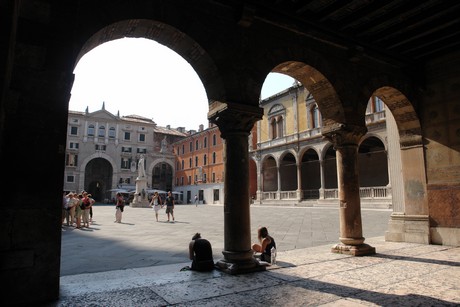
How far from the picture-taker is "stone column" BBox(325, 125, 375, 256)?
6.29 m

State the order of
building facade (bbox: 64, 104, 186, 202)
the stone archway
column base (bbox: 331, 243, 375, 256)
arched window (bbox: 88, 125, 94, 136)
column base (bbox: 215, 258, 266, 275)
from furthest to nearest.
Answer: arched window (bbox: 88, 125, 94, 136), building facade (bbox: 64, 104, 186, 202), the stone archway, column base (bbox: 331, 243, 375, 256), column base (bbox: 215, 258, 266, 275)

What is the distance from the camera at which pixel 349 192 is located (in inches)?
256

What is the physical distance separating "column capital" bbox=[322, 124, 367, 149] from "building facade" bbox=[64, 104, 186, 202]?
39744mm

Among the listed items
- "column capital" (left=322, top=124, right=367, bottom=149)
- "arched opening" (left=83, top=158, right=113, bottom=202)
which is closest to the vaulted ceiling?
"column capital" (left=322, top=124, right=367, bottom=149)

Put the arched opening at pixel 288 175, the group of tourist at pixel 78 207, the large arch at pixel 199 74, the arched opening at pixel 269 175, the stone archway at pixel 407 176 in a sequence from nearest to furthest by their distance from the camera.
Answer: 1. the large arch at pixel 199 74
2. the stone archway at pixel 407 176
3. the group of tourist at pixel 78 207
4. the arched opening at pixel 288 175
5. the arched opening at pixel 269 175

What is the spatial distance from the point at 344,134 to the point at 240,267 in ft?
11.4

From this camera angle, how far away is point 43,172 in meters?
3.62

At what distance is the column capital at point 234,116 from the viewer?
508cm

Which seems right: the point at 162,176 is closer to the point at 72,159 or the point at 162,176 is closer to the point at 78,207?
the point at 72,159

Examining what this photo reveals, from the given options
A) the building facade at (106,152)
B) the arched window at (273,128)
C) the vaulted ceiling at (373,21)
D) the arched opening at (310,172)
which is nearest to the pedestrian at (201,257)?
the vaulted ceiling at (373,21)

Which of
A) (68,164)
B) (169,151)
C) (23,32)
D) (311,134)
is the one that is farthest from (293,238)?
(169,151)

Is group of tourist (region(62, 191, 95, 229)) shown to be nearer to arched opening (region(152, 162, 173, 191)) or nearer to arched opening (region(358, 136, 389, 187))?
arched opening (region(358, 136, 389, 187))

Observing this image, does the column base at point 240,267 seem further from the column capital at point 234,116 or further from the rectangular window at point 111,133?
the rectangular window at point 111,133

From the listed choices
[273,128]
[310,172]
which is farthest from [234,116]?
[273,128]
